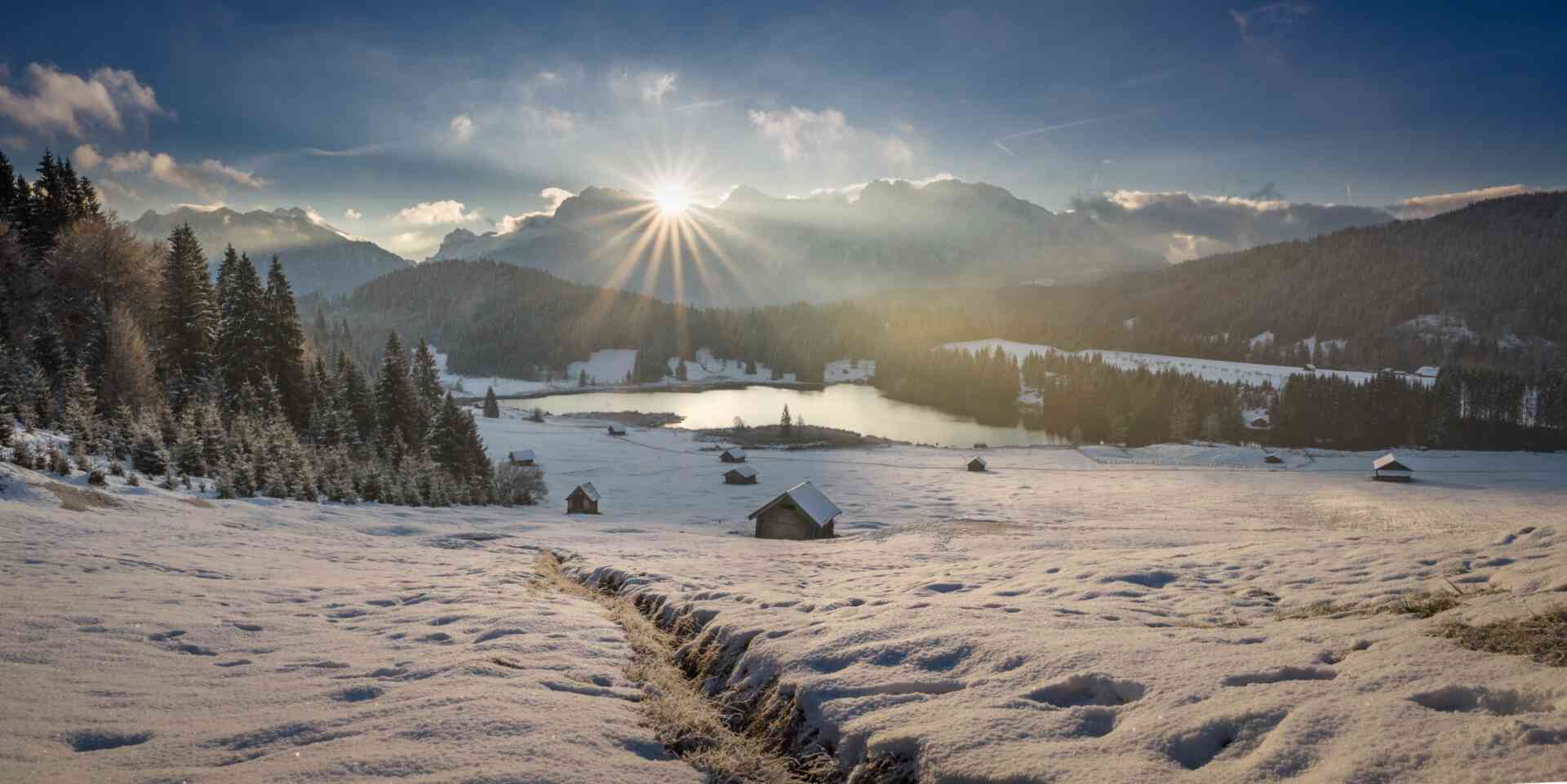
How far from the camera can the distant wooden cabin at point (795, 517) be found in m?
38.0

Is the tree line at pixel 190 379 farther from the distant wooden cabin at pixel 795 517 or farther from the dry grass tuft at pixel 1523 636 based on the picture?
the dry grass tuft at pixel 1523 636

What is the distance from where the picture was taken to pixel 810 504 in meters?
38.7

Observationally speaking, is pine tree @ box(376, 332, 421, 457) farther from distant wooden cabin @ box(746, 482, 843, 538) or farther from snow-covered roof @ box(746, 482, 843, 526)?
snow-covered roof @ box(746, 482, 843, 526)

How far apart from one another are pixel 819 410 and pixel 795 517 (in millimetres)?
108612

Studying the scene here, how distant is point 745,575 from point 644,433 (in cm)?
9116

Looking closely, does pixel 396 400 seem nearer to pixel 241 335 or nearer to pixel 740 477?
pixel 241 335

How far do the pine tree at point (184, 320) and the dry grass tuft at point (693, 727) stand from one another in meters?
48.4

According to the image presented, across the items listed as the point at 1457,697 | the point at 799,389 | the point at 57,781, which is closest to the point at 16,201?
the point at 57,781

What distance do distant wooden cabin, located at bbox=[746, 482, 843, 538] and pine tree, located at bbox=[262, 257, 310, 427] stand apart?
34285mm

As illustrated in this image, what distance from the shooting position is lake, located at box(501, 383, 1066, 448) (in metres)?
118

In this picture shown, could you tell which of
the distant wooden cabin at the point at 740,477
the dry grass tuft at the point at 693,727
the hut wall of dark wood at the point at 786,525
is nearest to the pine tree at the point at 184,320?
the hut wall of dark wood at the point at 786,525

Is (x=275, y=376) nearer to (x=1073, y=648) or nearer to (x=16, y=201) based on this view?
(x=16, y=201)

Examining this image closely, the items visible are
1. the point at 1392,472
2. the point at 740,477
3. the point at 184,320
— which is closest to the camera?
the point at 184,320

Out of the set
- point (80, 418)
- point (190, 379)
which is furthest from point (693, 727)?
point (190, 379)
